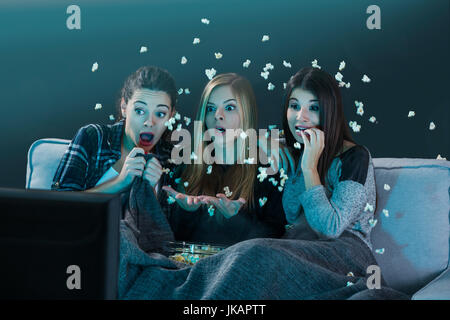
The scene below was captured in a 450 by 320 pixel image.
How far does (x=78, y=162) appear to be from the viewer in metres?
2.16

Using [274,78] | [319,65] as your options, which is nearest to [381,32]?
[319,65]

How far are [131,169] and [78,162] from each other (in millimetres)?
228

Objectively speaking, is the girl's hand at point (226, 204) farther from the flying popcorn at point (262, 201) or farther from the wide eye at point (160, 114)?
the wide eye at point (160, 114)

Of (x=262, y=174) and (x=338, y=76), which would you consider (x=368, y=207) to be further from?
(x=338, y=76)

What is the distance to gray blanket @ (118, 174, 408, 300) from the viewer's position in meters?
1.46

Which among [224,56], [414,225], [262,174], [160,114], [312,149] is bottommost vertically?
[414,225]

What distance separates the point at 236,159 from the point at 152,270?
751 millimetres

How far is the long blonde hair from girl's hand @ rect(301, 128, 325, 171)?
25 cm

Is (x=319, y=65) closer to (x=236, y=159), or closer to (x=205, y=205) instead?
(x=236, y=159)

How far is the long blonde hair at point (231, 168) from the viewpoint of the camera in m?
2.17

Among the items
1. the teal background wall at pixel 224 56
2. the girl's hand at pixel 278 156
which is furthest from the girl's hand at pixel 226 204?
the teal background wall at pixel 224 56

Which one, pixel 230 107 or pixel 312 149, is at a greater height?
pixel 230 107

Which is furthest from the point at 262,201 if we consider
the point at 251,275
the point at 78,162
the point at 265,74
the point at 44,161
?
the point at 44,161

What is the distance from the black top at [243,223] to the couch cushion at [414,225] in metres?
0.40
